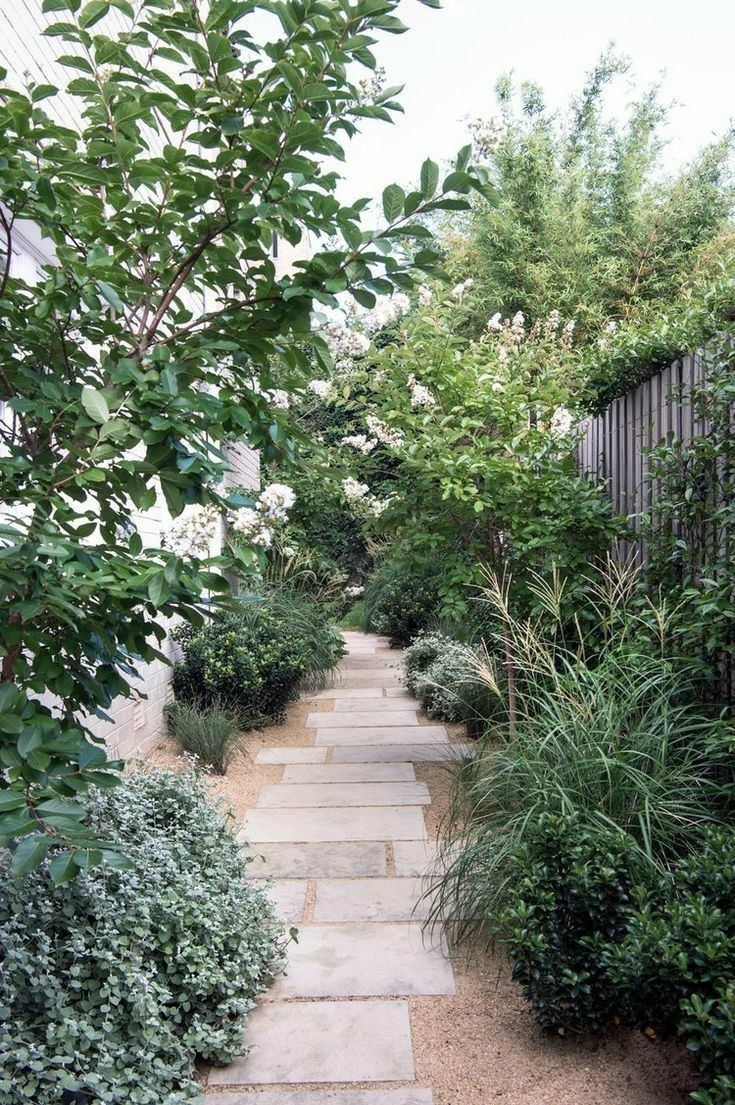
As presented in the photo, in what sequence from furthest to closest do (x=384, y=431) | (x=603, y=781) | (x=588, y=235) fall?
(x=588, y=235)
(x=384, y=431)
(x=603, y=781)

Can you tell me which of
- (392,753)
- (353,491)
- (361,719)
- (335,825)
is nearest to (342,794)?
(335,825)

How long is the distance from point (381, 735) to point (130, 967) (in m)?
4.17

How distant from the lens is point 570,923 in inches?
102

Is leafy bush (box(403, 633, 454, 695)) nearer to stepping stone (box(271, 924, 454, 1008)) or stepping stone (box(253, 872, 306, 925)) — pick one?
stepping stone (box(253, 872, 306, 925))

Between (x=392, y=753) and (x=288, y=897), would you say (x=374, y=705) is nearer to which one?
(x=392, y=753)

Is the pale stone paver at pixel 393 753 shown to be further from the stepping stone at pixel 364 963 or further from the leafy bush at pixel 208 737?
the stepping stone at pixel 364 963

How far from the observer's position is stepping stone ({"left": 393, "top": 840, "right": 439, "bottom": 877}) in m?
3.94

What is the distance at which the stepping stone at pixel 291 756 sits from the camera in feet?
19.2

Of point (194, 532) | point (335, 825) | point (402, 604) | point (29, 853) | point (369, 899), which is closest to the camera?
point (29, 853)

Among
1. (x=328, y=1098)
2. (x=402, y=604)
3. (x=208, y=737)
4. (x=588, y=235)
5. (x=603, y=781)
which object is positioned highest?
(x=588, y=235)

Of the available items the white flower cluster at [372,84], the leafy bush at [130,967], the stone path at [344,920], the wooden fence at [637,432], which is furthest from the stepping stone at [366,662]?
the white flower cluster at [372,84]

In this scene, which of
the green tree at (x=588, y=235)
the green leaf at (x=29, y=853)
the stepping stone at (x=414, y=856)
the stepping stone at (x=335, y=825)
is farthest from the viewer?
the green tree at (x=588, y=235)

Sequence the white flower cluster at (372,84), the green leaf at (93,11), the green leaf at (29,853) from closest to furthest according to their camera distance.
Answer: the green leaf at (29,853)
the green leaf at (93,11)
the white flower cluster at (372,84)

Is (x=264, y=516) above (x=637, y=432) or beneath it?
beneath
